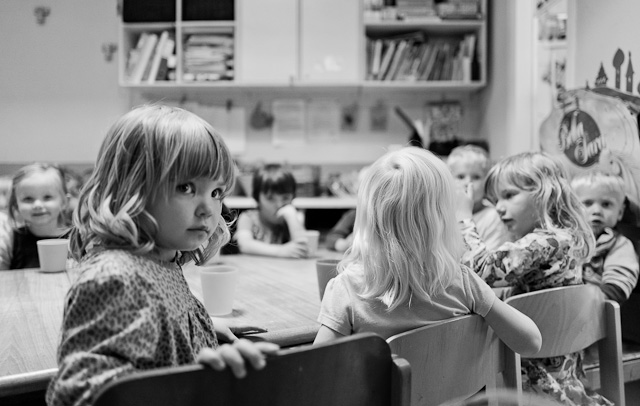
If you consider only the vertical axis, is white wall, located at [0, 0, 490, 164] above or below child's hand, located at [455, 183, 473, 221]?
above

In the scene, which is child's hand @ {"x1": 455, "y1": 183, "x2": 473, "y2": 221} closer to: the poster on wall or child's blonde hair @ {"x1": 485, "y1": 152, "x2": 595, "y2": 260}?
child's blonde hair @ {"x1": 485, "y1": 152, "x2": 595, "y2": 260}

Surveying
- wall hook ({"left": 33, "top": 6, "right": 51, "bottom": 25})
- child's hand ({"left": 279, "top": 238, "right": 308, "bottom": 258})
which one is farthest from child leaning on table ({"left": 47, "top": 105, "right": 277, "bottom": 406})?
wall hook ({"left": 33, "top": 6, "right": 51, "bottom": 25})

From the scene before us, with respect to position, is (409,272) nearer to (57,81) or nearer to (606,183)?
(606,183)

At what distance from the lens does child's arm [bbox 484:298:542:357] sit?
107cm

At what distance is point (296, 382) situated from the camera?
69cm

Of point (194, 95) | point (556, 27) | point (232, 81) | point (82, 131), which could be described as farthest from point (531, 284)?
point (82, 131)

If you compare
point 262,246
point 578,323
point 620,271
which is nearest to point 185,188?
point 578,323

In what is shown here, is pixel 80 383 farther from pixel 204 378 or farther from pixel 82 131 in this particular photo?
pixel 82 131

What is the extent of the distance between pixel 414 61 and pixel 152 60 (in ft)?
5.83

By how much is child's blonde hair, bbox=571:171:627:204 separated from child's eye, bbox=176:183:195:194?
1.65 m

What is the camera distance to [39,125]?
4.43 m

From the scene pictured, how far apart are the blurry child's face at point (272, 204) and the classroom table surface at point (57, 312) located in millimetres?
589

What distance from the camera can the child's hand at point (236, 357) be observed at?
0.63 m

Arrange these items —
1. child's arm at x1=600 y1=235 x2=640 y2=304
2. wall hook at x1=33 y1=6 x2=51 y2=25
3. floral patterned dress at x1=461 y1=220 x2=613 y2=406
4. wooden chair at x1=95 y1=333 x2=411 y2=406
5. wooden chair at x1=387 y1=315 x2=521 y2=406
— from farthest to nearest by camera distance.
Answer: wall hook at x1=33 y1=6 x2=51 y2=25, child's arm at x1=600 y1=235 x2=640 y2=304, floral patterned dress at x1=461 y1=220 x2=613 y2=406, wooden chair at x1=387 y1=315 x2=521 y2=406, wooden chair at x1=95 y1=333 x2=411 y2=406
